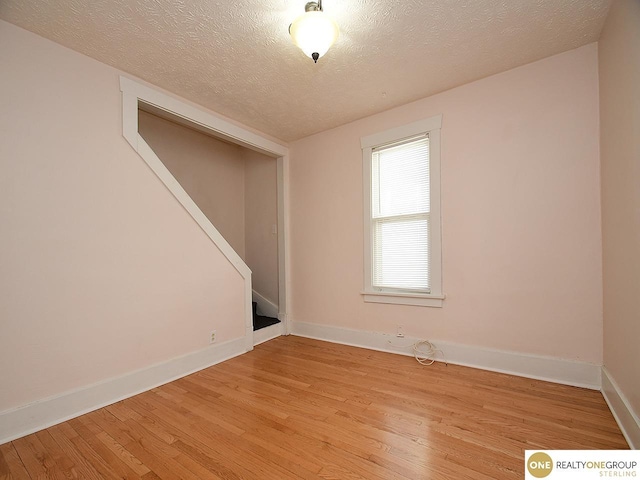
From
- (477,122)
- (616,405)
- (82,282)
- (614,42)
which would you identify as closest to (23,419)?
(82,282)

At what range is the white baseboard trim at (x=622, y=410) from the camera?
1564 millimetres

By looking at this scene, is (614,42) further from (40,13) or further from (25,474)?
(25,474)

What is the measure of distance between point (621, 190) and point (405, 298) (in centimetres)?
191

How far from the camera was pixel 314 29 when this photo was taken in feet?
5.93

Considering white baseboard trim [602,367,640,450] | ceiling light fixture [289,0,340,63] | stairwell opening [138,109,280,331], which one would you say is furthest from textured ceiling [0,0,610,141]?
white baseboard trim [602,367,640,450]

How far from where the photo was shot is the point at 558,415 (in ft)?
6.34

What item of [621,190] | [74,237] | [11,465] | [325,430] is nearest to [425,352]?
[325,430]

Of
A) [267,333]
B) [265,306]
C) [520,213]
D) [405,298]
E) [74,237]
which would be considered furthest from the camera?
[265,306]

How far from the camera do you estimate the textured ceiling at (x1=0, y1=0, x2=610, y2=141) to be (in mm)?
1883

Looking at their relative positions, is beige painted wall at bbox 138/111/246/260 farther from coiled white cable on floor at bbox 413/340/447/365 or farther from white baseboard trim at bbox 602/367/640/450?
white baseboard trim at bbox 602/367/640/450

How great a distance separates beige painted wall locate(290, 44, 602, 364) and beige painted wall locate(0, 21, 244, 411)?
233 centimetres

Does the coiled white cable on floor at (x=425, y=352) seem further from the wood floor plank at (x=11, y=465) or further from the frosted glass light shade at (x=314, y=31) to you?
the wood floor plank at (x=11, y=465)

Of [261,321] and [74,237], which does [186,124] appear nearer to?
[74,237]

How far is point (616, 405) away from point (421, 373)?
4.19 feet
